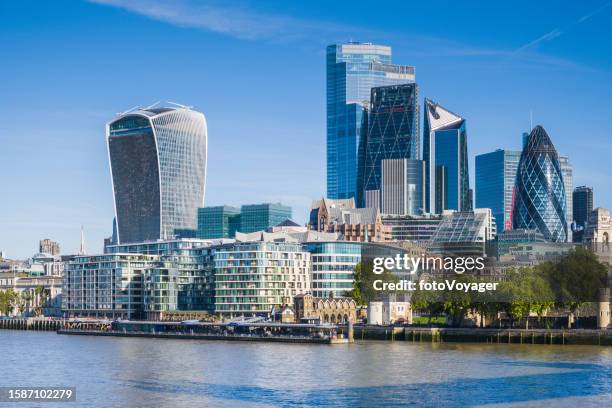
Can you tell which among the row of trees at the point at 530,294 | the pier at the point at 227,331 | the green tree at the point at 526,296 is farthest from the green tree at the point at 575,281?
the pier at the point at 227,331

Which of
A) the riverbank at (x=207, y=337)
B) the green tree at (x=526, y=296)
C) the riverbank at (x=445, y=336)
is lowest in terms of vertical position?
the riverbank at (x=207, y=337)

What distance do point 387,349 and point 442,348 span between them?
7185 mm

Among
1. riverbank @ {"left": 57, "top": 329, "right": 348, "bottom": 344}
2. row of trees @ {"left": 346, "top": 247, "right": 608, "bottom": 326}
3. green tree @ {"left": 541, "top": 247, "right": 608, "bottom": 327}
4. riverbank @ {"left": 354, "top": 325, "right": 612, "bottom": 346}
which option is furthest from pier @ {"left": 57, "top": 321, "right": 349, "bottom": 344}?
green tree @ {"left": 541, "top": 247, "right": 608, "bottom": 327}

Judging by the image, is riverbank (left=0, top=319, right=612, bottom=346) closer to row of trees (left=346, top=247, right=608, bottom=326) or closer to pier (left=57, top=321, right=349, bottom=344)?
pier (left=57, top=321, right=349, bottom=344)

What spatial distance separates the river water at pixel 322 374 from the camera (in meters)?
80.7

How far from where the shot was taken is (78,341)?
16425 centimetres

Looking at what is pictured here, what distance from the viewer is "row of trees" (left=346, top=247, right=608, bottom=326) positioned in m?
147

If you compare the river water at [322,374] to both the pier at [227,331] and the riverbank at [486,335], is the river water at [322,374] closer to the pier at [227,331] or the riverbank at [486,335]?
the riverbank at [486,335]

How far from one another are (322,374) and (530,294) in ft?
184

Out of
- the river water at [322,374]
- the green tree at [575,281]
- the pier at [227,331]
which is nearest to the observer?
the river water at [322,374]

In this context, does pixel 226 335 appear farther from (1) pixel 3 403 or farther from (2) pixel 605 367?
(1) pixel 3 403

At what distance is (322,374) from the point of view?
98.1 m

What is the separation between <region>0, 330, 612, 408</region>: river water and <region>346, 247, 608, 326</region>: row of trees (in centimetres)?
1147

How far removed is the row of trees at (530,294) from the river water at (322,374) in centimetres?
1147
